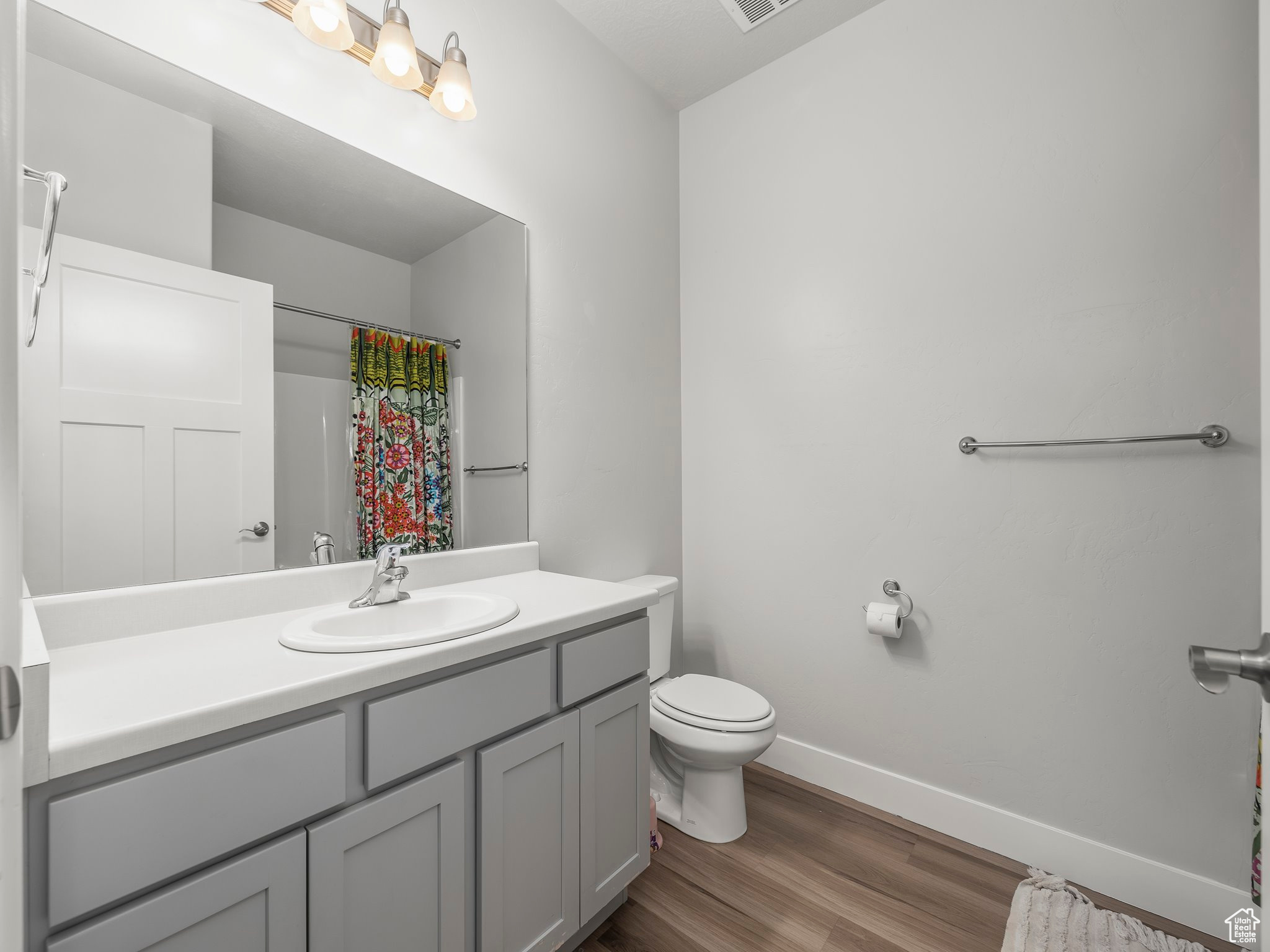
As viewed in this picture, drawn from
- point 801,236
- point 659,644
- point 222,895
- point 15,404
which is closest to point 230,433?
point 222,895

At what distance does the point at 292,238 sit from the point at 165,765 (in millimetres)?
1086

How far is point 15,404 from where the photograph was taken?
36 cm

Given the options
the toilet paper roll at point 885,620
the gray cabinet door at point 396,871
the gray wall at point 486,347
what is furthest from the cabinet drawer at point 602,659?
the toilet paper roll at point 885,620

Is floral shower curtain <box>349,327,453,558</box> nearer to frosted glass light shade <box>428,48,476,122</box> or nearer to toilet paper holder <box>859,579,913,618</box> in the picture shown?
frosted glass light shade <box>428,48,476,122</box>

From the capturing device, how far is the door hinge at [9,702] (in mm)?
343

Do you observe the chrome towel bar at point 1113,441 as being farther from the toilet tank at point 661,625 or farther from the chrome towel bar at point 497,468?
the chrome towel bar at point 497,468

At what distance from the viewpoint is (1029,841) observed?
1.67m

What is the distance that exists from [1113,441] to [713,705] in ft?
4.36

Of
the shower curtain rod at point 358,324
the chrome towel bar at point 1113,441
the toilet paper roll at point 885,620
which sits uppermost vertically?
the shower curtain rod at point 358,324

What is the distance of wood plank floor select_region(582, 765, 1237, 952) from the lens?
1.40 m

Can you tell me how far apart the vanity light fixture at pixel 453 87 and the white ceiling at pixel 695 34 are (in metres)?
0.69

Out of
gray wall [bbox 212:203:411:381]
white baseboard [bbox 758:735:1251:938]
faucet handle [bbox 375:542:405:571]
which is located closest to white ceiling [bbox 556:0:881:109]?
gray wall [bbox 212:203:411:381]

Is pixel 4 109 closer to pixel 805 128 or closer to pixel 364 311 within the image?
pixel 364 311

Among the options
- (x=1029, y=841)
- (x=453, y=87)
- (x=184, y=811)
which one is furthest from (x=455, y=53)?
(x=1029, y=841)
